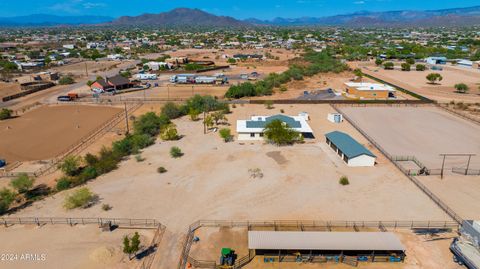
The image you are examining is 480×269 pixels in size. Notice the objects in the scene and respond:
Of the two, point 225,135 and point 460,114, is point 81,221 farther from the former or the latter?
point 460,114

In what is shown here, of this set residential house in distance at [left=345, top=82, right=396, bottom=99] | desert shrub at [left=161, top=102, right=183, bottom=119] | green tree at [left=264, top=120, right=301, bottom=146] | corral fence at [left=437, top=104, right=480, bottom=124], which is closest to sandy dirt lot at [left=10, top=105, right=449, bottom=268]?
green tree at [left=264, top=120, right=301, bottom=146]

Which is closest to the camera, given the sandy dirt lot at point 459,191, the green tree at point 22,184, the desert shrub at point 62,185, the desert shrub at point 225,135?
the sandy dirt lot at point 459,191

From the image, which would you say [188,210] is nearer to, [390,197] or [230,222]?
[230,222]

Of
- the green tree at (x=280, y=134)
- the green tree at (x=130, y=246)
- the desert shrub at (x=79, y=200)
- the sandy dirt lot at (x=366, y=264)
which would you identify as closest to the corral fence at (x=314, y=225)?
the sandy dirt lot at (x=366, y=264)

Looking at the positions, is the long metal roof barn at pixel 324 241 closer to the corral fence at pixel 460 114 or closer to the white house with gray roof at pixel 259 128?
the white house with gray roof at pixel 259 128

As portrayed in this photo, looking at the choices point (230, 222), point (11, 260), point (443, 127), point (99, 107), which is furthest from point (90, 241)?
point (443, 127)

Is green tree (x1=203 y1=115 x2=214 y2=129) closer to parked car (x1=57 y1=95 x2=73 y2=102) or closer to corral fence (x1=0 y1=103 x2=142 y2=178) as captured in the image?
corral fence (x1=0 y1=103 x2=142 y2=178)
